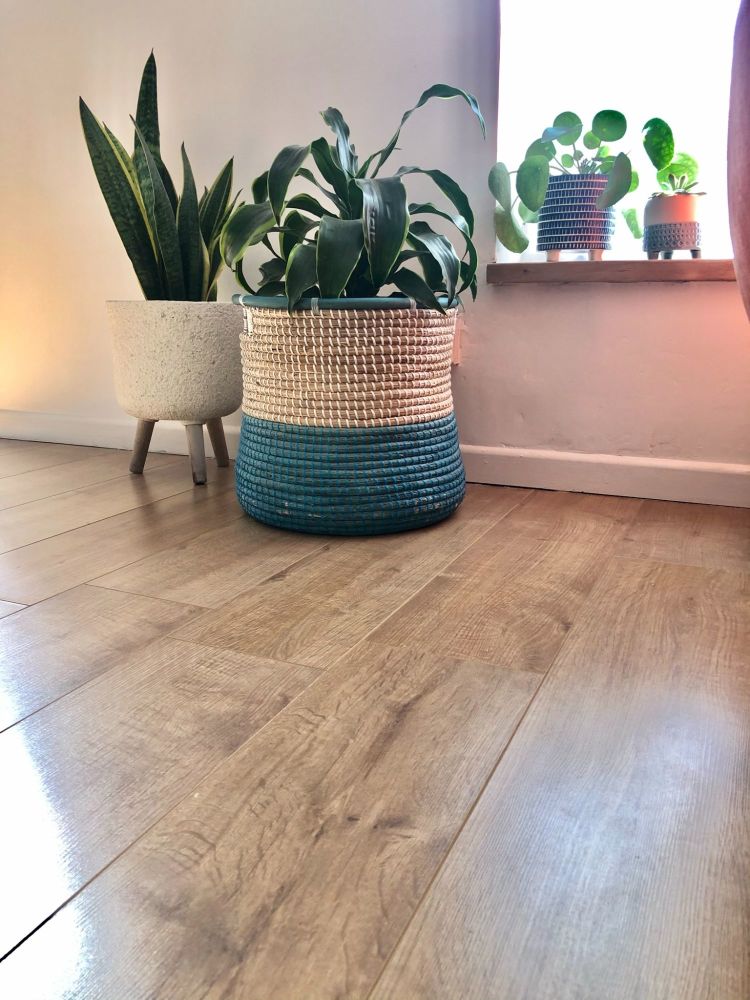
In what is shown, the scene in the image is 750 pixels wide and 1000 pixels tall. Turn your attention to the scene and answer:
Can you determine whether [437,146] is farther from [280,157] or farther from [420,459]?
[420,459]

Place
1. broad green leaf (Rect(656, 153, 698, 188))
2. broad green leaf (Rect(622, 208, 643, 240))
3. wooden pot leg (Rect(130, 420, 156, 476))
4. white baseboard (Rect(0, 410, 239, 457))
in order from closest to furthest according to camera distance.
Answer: broad green leaf (Rect(656, 153, 698, 188))
broad green leaf (Rect(622, 208, 643, 240))
wooden pot leg (Rect(130, 420, 156, 476))
white baseboard (Rect(0, 410, 239, 457))

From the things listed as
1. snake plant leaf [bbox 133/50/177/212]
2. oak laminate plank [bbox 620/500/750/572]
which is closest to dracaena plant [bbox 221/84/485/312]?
snake plant leaf [bbox 133/50/177/212]

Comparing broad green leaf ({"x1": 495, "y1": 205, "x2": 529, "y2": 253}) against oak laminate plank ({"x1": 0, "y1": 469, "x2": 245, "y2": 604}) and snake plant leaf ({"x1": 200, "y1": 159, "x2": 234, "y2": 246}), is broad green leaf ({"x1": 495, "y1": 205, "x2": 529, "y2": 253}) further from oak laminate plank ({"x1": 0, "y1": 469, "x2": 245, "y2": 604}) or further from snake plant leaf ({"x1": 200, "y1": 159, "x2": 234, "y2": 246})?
oak laminate plank ({"x1": 0, "y1": 469, "x2": 245, "y2": 604})

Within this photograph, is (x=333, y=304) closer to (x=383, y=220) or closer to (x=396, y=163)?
(x=383, y=220)

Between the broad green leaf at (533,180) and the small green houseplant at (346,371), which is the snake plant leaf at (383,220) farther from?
the broad green leaf at (533,180)

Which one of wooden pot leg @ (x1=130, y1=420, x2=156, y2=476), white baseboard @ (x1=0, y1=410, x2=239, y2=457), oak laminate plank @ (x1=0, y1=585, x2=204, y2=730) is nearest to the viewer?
oak laminate plank @ (x1=0, y1=585, x2=204, y2=730)

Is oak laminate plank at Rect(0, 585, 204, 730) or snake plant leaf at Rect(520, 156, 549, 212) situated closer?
oak laminate plank at Rect(0, 585, 204, 730)

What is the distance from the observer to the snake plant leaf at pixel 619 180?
4.69 ft

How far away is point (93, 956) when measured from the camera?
493 millimetres

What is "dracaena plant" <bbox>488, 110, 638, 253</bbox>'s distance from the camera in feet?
4.78

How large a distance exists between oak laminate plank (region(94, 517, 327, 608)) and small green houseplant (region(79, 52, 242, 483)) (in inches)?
13.8

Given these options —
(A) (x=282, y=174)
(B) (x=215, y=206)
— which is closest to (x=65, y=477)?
(B) (x=215, y=206)

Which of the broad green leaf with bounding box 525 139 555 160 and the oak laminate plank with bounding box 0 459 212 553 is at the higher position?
the broad green leaf with bounding box 525 139 555 160

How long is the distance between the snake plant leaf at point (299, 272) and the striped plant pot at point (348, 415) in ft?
0.12
